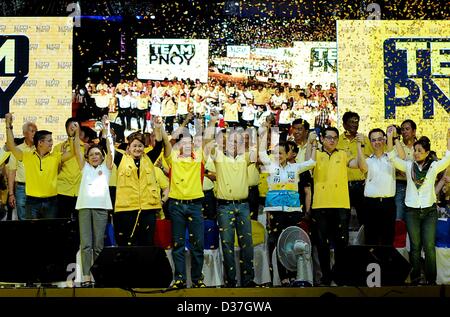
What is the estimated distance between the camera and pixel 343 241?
678cm

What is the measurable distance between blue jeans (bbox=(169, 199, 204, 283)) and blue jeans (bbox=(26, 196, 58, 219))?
4.06 feet

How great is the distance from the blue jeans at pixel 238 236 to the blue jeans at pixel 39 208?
5.48ft

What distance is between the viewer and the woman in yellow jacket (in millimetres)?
6656

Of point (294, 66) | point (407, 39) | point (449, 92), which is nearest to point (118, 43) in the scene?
point (294, 66)

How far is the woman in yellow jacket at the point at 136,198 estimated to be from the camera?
262 inches

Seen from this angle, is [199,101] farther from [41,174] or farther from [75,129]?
[41,174]

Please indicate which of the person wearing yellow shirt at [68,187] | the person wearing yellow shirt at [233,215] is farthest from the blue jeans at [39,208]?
the person wearing yellow shirt at [233,215]

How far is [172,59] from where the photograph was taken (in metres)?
9.55

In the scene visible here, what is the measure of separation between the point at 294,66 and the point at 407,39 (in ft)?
4.93

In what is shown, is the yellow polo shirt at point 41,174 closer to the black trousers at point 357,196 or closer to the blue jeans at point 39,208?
the blue jeans at point 39,208

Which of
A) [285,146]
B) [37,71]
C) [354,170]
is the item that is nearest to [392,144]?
[354,170]

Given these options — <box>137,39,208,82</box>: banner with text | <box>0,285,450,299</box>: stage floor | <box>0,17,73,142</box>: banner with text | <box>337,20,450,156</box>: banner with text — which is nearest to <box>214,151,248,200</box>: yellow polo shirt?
<box>0,285,450,299</box>: stage floor

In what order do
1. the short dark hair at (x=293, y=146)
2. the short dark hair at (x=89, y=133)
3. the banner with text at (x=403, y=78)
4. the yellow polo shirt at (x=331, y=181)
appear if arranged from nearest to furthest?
the yellow polo shirt at (x=331, y=181) < the short dark hair at (x=293, y=146) < the short dark hair at (x=89, y=133) < the banner with text at (x=403, y=78)

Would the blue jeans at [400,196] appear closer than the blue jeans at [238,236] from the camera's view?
No
